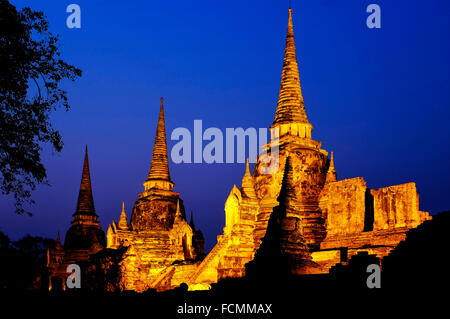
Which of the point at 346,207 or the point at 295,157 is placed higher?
the point at 295,157

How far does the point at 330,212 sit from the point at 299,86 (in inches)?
493

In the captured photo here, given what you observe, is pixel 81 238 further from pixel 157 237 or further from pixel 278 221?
pixel 278 221

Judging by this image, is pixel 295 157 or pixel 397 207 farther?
pixel 295 157

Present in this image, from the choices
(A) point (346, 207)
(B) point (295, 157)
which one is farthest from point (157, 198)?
(A) point (346, 207)

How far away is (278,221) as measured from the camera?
22.4m

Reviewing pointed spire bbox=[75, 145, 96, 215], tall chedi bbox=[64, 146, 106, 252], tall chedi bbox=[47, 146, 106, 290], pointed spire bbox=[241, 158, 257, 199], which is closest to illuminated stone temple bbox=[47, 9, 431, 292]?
pointed spire bbox=[241, 158, 257, 199]

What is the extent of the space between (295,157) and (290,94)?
5.08 meters

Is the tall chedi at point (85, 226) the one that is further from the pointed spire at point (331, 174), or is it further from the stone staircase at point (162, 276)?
the pointed spire at point (331, 174)

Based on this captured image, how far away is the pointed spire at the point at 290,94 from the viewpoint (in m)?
36.2

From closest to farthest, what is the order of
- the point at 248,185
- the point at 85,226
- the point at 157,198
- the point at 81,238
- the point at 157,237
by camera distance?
the point at 248,185
the point at 157,237
the point at 157,198
the point at 81,238
the point at 85,226

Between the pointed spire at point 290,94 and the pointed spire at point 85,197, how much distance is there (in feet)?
81.6

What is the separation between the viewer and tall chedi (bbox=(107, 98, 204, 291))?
3703 cm

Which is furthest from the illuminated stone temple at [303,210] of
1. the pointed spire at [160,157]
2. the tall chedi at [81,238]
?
the tall chedi at [81,238]
